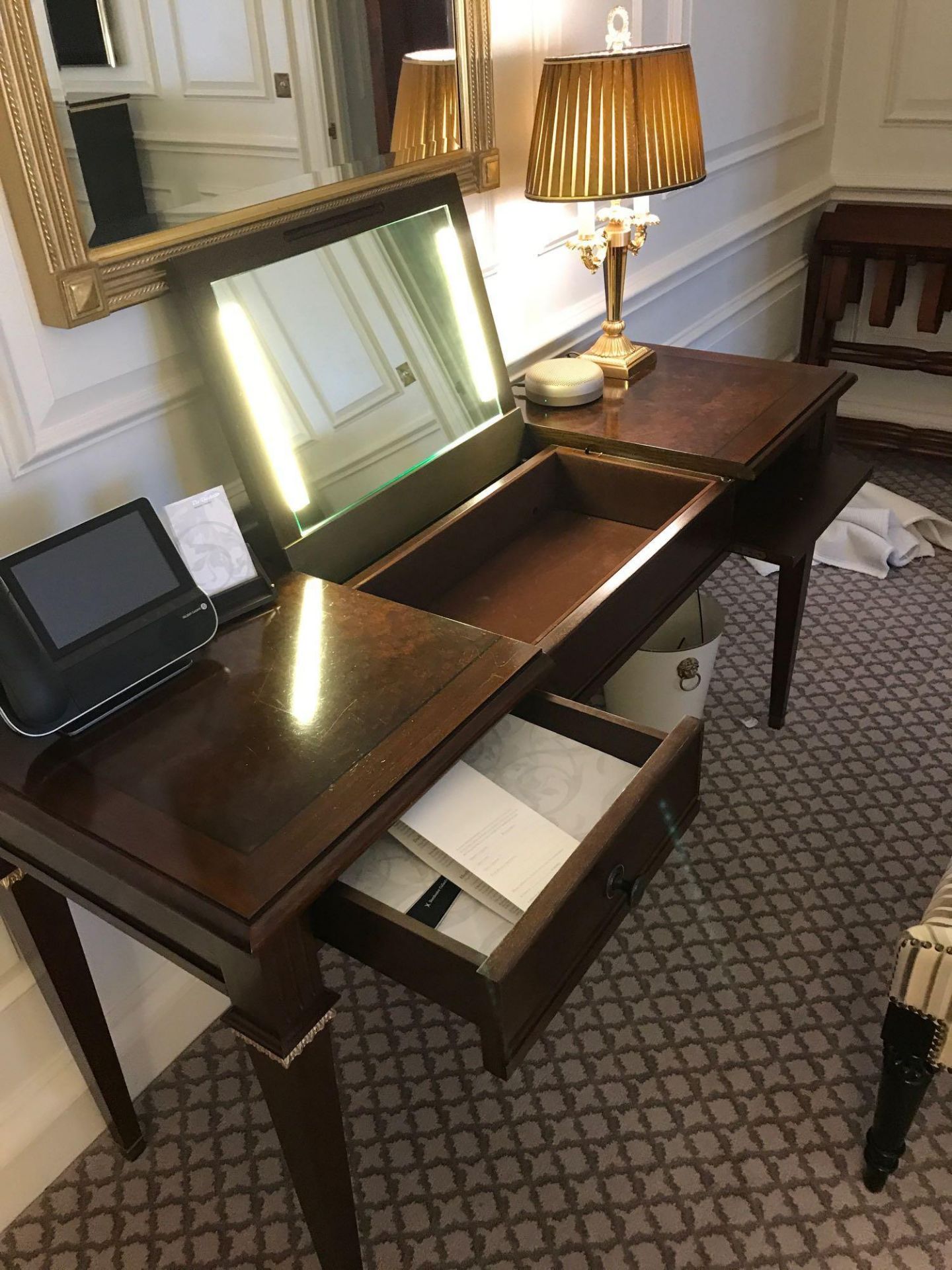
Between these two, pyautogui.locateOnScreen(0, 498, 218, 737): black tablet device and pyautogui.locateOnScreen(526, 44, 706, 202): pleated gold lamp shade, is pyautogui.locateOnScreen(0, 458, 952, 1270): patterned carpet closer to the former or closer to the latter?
pyautogui.locateOnScreen(0, 498, 218, 737): black tablet device

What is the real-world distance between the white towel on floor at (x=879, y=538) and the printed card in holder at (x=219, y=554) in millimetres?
1388

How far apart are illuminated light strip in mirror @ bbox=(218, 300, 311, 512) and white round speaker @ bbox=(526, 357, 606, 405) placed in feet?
1.38

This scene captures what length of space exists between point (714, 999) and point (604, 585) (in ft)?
1.86

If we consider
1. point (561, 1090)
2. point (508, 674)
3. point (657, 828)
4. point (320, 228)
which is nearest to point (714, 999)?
point (561, 1090)

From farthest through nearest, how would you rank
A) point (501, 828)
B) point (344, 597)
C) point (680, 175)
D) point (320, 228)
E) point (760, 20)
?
1. point (760, 20)
2. point (680, 175)
3. point (320, 228)
4. point (344, 597)
5. point (501, 828)

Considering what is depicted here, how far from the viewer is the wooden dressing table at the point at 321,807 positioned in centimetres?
63

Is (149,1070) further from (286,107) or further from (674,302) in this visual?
(674,302)

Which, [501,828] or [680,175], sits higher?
[680,175]

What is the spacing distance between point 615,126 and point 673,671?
0.70 metres

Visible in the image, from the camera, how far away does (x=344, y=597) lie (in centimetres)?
89

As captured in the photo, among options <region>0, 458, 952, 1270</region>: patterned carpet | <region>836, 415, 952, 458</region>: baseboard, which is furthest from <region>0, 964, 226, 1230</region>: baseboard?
<region>836, 415, 952, 458</region>: baseboard

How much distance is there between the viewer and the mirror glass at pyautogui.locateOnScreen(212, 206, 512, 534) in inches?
37.6

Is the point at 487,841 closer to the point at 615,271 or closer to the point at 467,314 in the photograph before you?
the point at 467,314

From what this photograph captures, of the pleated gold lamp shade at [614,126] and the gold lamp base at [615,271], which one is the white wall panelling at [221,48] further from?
the gold lamp base at [615,271]
